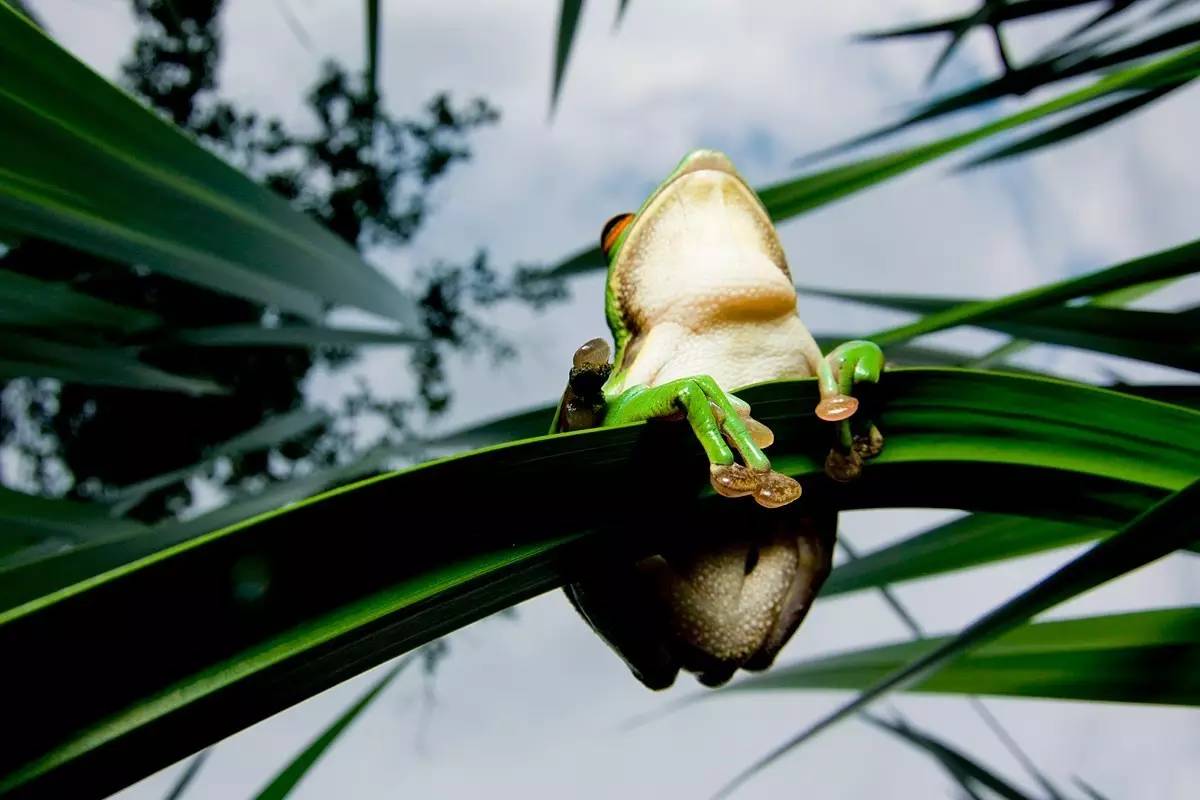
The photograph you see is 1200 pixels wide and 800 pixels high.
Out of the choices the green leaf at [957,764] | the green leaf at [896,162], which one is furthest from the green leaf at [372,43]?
the green leaf at [957,764]

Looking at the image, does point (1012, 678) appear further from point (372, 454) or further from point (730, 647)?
point (372, 454)

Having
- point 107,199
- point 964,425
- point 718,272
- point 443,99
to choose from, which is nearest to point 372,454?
point 107,199

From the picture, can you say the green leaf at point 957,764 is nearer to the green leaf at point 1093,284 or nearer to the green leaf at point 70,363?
the green leaf at point 1093,284

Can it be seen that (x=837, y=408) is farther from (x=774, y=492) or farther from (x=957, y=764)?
(x=957, y=764)

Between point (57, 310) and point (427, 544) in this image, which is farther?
point (57, 310)

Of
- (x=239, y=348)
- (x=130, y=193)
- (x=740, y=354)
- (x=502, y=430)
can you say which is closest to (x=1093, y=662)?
(x=740, y=354)

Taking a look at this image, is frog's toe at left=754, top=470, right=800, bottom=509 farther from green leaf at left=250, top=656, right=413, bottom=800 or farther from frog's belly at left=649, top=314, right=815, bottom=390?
green leaf at left=250, top=656, right=413, bottom=800

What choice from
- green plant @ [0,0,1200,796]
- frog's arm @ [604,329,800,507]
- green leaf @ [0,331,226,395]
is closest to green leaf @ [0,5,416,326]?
green plant @ [0,0,1200,796]

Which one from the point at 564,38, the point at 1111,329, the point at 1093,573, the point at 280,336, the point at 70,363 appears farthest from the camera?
the point at 280,336
